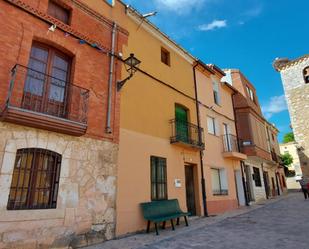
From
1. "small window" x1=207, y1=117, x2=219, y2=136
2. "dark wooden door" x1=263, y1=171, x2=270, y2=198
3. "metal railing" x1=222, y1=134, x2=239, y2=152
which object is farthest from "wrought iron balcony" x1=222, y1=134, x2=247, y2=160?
"dark wooden door" x1=263, y1=171, x2=270, y2=198

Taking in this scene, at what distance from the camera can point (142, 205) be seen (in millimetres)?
7832

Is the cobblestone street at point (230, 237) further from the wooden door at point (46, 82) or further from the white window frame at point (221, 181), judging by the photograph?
the white window frame at point (221, 181)

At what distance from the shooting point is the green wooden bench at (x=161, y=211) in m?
7.50

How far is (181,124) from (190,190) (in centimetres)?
310

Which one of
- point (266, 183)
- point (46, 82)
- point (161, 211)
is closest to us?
point (46, 82)

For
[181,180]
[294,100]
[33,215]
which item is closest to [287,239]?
Answer: [181,180]

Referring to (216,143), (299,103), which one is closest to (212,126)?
(216,143)

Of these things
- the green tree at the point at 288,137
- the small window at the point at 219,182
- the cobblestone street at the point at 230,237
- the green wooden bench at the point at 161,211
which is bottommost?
the cobblestone street at the point at 230,237

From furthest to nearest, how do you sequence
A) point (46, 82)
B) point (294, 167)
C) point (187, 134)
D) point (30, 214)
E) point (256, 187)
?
1. point (294, 167)
2. point (256, 187)
3. point (187, 134)
4. point (46, 82)
5. point (30, 214)

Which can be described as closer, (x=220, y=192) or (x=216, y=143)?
(x=220, y=192)

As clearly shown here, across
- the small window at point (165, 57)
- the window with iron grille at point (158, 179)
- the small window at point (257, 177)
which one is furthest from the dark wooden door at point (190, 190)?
the small window at point (257, 177)

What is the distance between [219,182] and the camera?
1291cm

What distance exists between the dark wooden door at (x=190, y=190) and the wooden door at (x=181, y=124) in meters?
1.54

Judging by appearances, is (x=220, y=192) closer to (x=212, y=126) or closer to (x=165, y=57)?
(x=212, y=126)
